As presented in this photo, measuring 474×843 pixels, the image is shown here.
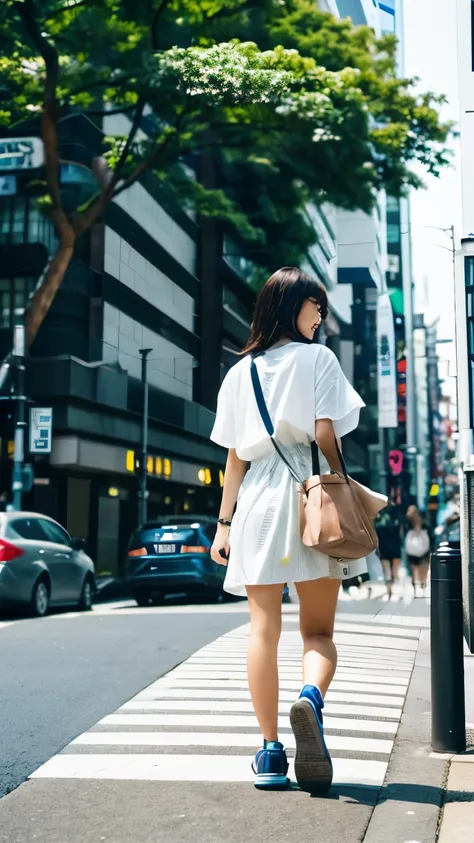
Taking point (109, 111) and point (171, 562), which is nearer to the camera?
point (171, 562)

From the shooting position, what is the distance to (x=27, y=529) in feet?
47.5

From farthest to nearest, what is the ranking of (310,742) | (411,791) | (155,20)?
(155,20)
(411,791)
(310,742)

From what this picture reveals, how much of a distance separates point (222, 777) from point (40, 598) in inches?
399

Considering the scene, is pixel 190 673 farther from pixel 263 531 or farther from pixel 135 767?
pixel 263 531

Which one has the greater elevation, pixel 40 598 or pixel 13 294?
pixel 13 294

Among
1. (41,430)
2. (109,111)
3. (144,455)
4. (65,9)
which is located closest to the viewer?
(65,9)

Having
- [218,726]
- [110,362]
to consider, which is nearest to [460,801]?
[218,726]

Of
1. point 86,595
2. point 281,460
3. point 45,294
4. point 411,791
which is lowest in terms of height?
point 411,791

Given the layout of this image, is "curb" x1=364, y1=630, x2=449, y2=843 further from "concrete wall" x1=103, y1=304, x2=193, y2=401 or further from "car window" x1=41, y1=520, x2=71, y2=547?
"concrete wall" x1=103, y1=304, x2=193, y2=401

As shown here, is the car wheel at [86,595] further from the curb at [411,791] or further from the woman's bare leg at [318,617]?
the woman's bare leg at [318,617]

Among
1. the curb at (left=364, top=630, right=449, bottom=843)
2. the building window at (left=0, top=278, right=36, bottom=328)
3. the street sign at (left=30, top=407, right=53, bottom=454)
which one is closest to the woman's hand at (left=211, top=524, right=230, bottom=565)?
the curb at (left=364, top=630, right=449, bottom=843)

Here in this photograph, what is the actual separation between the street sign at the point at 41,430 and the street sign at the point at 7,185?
443cm

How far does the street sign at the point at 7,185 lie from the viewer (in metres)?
23.9

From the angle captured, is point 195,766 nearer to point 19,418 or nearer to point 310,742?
point 310,742
